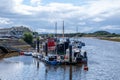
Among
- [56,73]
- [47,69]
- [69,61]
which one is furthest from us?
[69,61]

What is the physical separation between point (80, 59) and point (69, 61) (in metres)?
4.72

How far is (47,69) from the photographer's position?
8462 centimetres

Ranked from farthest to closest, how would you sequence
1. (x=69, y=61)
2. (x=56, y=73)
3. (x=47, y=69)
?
1. (x=69, y=61)
2. (x=47, y=69)
3. (x=56, y=73)

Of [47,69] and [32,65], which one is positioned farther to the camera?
[32,65]

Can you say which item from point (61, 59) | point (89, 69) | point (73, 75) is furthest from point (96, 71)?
point (61, 59)

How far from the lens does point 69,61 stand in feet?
298

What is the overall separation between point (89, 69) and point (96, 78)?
14.2 meters

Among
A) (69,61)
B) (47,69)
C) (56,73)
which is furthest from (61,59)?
(56,73)

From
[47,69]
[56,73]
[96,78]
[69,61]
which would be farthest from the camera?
[69,61]

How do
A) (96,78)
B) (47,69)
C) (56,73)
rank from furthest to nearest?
1. (47,69)
2. (56,73)
3. (96,78)

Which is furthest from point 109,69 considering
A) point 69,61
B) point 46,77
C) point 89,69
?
point 46,77

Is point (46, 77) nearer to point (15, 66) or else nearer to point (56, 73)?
point (56, 73)

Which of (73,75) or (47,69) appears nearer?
(73,75)

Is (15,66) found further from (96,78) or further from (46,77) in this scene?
(96,78)
